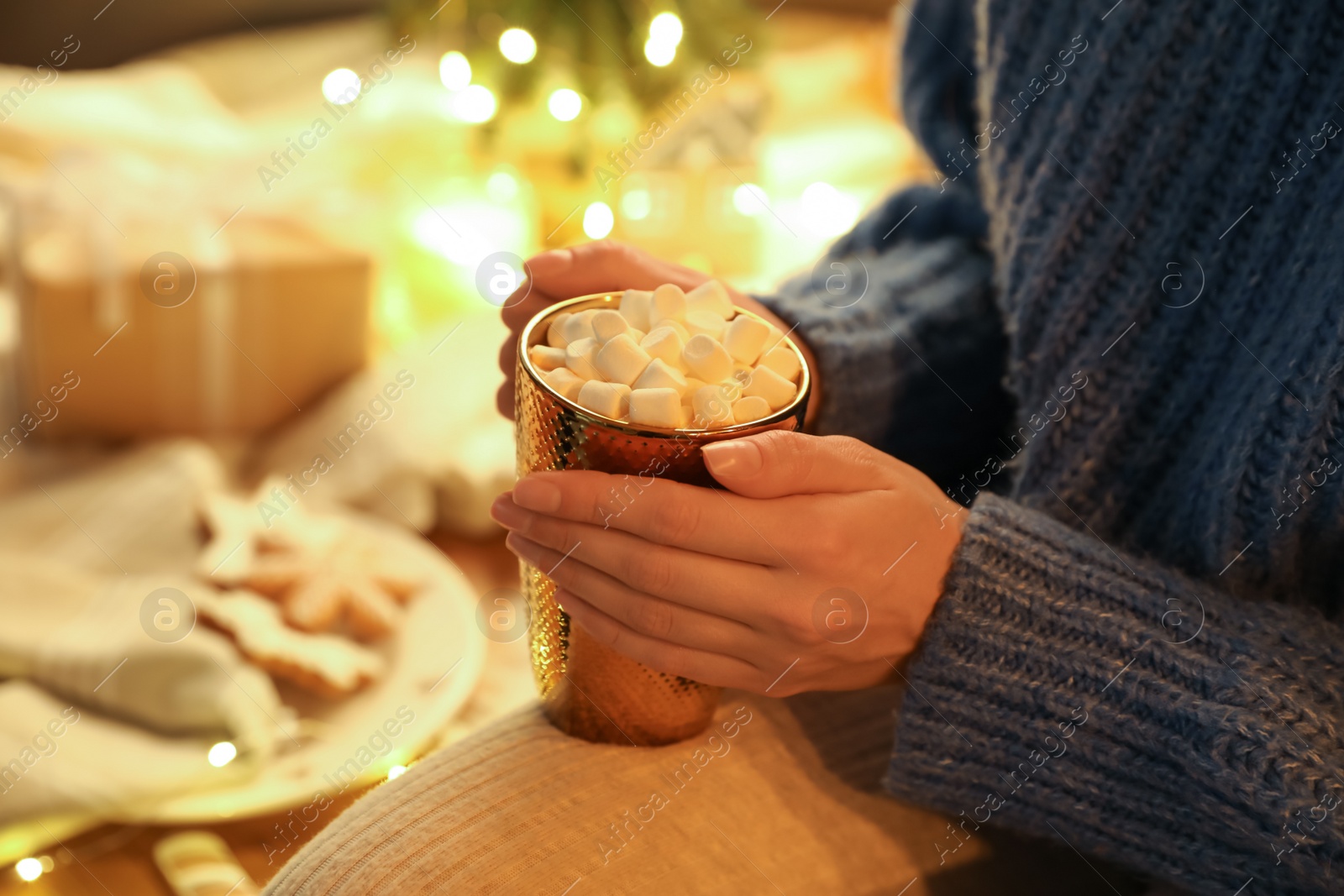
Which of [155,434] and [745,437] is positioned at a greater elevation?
[745,437]

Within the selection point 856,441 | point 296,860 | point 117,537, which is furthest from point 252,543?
point 856,441

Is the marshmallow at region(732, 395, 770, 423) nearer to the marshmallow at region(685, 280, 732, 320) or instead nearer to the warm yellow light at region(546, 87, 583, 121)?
the marshmallow at region(685, 280, 732, 320)

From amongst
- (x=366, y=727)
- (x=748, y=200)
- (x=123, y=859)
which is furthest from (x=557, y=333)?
(x=748, y=200)

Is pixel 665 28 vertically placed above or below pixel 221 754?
above

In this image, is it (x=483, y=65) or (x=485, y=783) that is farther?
(x=483, y=65)

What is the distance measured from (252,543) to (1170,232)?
0.89 m

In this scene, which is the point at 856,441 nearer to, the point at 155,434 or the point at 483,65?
the point at 155,434

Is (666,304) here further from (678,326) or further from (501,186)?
(501,186)

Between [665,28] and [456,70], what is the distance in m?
0.33

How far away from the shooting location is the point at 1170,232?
65 centimetres

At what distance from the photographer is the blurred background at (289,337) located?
Answer: 2.95 ft

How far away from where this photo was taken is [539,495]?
1.63 ft

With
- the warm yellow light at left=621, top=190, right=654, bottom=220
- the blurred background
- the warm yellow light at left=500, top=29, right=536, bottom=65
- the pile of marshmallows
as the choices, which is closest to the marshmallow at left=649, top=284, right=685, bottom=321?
the pile of marshmallows

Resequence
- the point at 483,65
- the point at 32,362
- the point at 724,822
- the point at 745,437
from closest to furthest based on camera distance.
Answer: the point at 745,437, the point at 724,822, the point at 32,362, the point at 483,65
